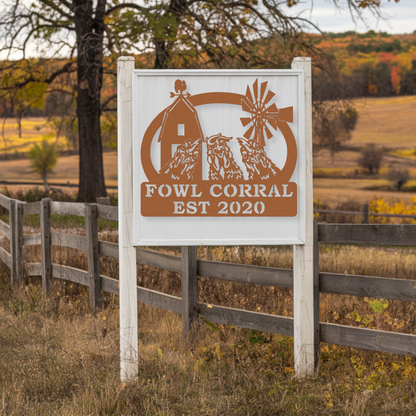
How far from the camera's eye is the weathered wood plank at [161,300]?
5.20m

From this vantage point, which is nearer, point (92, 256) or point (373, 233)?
point (373, 233)

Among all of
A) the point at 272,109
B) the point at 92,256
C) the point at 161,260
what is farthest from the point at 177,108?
the point at 92,256

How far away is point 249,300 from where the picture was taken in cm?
600

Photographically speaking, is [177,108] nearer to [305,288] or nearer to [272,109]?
[272,109]

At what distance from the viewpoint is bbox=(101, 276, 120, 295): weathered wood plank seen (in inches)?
238

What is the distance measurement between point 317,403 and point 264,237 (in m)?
1.26

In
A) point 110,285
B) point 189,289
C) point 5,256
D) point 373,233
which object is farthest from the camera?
point 5,256

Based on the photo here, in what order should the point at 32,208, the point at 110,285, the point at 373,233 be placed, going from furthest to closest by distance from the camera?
the point at 32,208 → the point at 110,285 → the point at 373,233

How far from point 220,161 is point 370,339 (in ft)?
6.42

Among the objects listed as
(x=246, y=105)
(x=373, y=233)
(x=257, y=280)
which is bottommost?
(x=257, y=280)

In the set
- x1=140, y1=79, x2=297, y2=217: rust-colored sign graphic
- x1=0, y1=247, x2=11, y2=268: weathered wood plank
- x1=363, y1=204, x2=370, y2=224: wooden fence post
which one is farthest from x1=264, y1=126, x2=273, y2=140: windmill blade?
x1=363, y1=204, x2=370, y2=224: wooden fence post

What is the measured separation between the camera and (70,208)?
6996 mm

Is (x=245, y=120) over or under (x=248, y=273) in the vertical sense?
over

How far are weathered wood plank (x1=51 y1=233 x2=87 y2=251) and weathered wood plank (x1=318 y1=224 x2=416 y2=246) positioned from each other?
355cm
